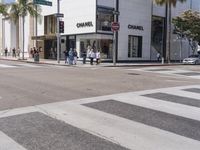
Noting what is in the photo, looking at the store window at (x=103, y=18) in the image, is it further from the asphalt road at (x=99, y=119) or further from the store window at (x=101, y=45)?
the asphalt road at (x=99, y=119)

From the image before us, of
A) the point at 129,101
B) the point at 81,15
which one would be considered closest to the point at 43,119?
the point at 129,101

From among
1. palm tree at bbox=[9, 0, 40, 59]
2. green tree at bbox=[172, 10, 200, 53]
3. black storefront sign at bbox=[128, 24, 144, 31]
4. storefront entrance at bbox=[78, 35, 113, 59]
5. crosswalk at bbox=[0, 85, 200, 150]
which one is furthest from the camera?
green tree at bbox=[172, 10, 200, 53]

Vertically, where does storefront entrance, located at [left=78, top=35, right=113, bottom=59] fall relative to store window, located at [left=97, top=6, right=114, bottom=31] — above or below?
below

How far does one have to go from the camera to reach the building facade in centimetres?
4450

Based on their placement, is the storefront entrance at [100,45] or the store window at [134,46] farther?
the store window at [134,46]

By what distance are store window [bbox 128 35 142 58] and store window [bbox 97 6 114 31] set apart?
14.3 ft

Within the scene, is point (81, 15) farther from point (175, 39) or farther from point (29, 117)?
point (29, 117)

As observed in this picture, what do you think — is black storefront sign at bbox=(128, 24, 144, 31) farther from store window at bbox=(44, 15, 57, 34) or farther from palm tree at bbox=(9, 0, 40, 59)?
palm tree at bbox=(9, 0, 40, 59)

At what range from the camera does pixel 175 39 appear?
56344mm

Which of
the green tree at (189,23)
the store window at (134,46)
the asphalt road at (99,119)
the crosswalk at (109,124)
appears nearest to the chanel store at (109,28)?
the store window at (134,46)

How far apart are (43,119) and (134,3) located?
40465 mm

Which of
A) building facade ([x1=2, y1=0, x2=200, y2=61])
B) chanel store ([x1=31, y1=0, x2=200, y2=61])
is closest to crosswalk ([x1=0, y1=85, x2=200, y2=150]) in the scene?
chanel store ([x1=31, y1=0, x2=200, y2=61])

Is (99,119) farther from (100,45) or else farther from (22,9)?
(22,9)

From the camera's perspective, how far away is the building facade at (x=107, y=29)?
146ft
